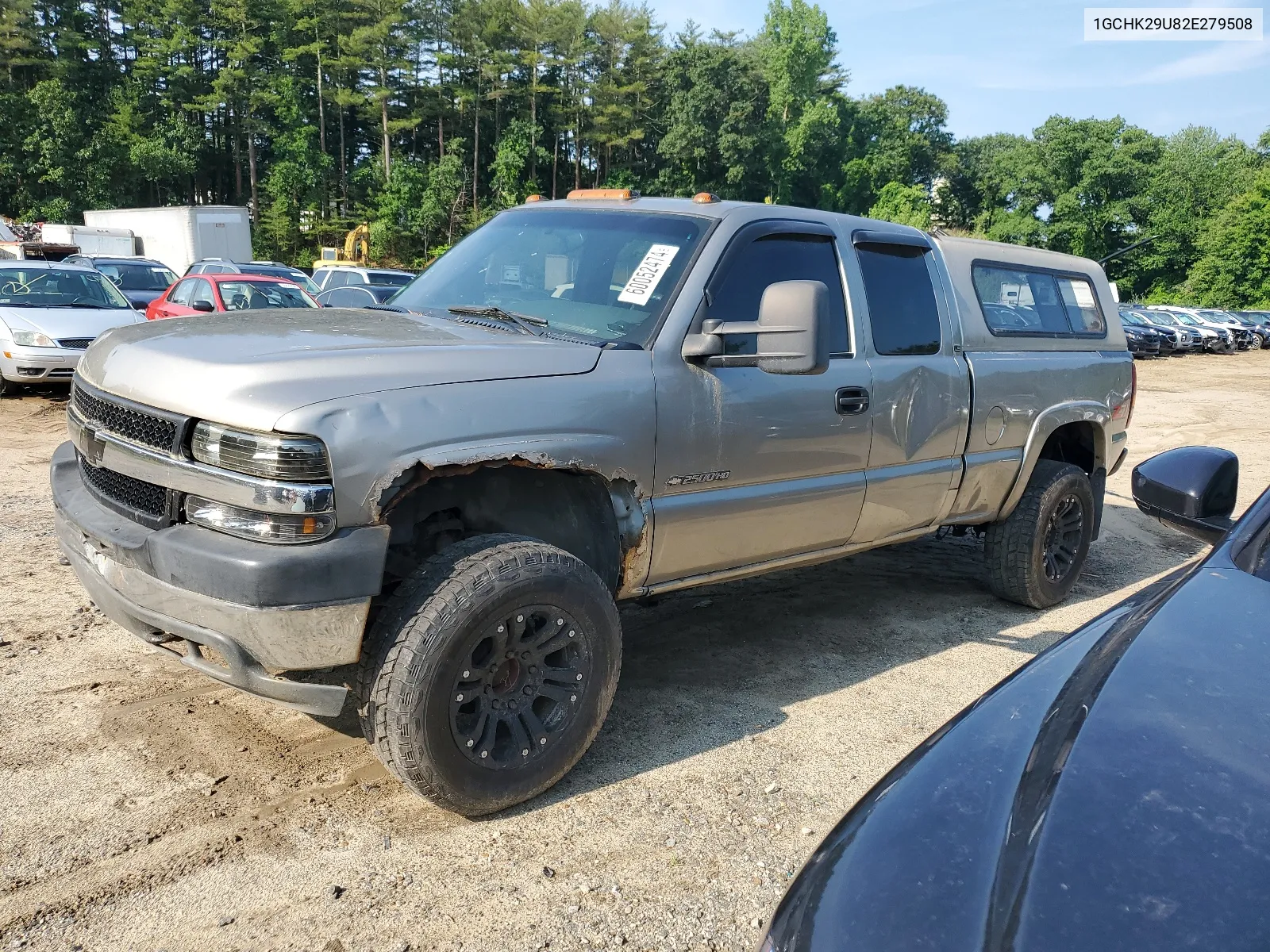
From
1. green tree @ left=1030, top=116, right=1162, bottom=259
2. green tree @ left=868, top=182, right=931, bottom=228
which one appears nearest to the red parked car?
green tree @ left=868, top=182, right=931, bottom=228

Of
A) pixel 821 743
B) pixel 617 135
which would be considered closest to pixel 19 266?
pixel 821 743

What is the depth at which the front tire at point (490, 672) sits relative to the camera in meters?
2.79

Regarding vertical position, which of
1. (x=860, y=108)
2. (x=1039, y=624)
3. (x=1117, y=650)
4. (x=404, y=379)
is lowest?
(x=1039, y=624)

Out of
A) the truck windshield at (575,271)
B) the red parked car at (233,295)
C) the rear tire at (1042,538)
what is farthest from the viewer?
the red parked car at (233,295)

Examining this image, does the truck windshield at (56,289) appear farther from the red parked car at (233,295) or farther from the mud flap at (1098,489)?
the mud flap at (1098,489)

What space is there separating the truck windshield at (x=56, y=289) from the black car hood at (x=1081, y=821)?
12239mm

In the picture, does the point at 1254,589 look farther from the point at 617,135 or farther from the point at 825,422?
the point at 617,135

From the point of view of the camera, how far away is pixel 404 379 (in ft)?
9.32

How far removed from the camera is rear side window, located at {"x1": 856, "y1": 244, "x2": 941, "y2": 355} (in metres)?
4.28

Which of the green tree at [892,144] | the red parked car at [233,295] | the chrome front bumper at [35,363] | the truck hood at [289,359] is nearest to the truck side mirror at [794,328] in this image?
the truck hood at [289,359]

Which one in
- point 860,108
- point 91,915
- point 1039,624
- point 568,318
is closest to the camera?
point 91,915

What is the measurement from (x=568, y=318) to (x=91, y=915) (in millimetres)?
2358

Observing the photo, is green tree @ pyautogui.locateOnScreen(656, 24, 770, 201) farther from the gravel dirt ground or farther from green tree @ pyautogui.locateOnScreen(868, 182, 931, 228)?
the gravel dirt ground

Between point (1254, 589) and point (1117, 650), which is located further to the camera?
point (1254, 589)
